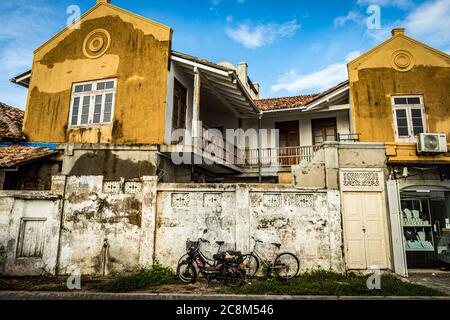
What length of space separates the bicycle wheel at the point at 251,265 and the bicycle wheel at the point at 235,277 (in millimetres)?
649

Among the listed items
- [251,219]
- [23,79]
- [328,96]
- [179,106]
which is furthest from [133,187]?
[328,96]

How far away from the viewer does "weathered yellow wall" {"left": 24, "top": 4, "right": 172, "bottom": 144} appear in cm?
1027

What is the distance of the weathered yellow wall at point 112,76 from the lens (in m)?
10.3

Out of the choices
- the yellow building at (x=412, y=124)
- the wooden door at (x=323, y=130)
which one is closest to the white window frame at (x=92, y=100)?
the yellow building at (x=412, y=124)

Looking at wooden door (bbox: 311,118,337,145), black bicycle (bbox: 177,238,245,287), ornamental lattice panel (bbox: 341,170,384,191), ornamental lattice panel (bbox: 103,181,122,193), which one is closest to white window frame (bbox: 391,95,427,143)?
ornamental lattice panel (bbox: 341,170,384,191)

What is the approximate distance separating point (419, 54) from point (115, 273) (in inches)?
532

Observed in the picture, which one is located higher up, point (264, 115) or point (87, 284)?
point (264, 115)

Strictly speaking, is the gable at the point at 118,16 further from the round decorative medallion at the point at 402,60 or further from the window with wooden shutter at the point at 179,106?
the round decorative medallion at the point at 402,60

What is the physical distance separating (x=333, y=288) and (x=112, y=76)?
9856 mm

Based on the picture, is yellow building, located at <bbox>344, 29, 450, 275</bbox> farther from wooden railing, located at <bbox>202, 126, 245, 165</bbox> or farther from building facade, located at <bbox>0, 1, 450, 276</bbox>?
wooden railing, located at <bbox>202, 126, 245, 165</bbox>

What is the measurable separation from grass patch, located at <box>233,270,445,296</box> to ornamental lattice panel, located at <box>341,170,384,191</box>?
2.60 meters
